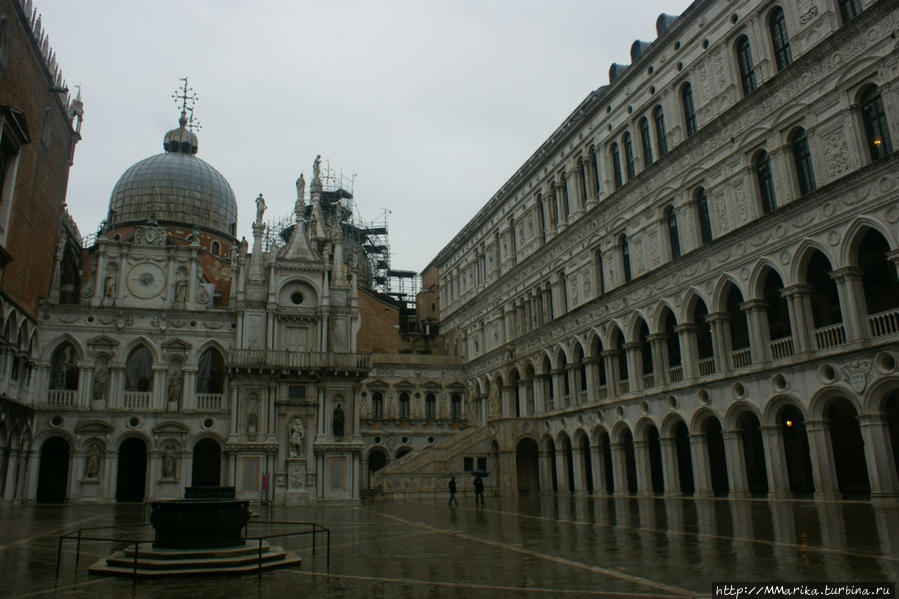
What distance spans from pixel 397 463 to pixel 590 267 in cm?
1460

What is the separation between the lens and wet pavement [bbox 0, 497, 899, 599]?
855 centimetres

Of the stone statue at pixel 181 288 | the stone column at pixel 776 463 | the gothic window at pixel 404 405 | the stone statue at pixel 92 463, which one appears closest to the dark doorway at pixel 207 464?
the stone statue at pixel 92 463

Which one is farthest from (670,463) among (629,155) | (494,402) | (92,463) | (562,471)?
(92,463)

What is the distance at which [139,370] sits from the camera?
38.5 metres

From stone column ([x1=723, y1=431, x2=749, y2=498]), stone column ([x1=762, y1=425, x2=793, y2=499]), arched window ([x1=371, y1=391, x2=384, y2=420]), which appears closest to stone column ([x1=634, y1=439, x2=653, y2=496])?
stone column ([x1=723, y1=431, x2=749, y2=498])

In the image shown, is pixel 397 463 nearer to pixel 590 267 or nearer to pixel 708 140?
pixel 590 267

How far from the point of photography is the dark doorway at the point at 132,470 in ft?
126

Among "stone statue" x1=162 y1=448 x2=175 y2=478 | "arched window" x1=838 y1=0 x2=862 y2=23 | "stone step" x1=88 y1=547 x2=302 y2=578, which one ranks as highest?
"arched window" x1=838 y1=0 x2=862 y2=23

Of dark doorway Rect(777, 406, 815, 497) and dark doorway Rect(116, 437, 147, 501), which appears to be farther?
dark doorway Rect(116, 437, 147, 501)

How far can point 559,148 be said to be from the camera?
3931 cm

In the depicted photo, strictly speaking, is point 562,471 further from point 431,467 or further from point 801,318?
point 801,318

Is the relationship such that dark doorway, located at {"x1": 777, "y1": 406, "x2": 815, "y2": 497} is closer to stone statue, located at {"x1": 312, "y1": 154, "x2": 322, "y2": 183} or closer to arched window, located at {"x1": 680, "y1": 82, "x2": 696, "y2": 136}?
arched window, located at {"x1": 680, "y1": 82, "x2": 696, "y2": 136}

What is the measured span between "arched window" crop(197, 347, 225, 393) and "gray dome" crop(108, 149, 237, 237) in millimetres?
16979

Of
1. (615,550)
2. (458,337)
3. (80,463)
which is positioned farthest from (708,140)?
(80,463)
